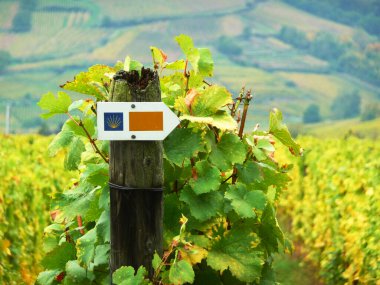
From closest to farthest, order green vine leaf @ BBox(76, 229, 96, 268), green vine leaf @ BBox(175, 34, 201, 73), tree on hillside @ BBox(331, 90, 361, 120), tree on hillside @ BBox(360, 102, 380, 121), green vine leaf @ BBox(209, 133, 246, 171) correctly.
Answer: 1. green vine leaf @ BBox(209, 133, 246, 171)
2. green vine leaf @ BBox(76, 229, 96, 268)
3. green vine leaf @ BBox(175, 34, 201, 73)
4. tree on hillside @ BBox(360, 102, 380, 121)
5. tree on hillside @ BBox(331, 90, 361, 120)

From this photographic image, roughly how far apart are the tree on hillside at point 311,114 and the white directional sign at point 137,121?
3781 inches

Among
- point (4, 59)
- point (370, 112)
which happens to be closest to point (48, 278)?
point (370, 112)

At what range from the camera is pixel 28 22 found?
141m

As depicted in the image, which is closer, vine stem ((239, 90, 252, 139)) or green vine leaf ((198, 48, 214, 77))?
vine stem ((239, 90, 252, 139))

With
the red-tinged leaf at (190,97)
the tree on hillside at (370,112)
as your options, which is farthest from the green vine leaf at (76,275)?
the tree on hillside at (370,112)

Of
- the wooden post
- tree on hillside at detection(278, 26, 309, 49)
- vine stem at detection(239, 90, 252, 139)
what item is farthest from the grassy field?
the wooden post

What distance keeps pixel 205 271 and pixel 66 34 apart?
136967 millimetres

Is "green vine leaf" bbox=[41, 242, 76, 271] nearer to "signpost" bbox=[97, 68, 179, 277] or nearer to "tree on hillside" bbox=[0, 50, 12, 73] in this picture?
"signpost" bbox=[97, 68, 179, 277]

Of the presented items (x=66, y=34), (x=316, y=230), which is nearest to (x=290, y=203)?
(x=316, y=230)

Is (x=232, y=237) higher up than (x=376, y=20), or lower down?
lower down

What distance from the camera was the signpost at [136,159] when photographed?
334 centimetres

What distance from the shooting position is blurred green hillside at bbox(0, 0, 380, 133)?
350 feet

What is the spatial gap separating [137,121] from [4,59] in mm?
128526

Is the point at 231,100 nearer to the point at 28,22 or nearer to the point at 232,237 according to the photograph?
the point at 232,237
